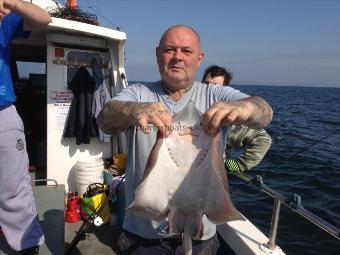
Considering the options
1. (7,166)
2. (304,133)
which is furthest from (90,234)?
(304,133)

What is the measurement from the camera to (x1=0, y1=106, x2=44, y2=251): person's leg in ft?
9.15

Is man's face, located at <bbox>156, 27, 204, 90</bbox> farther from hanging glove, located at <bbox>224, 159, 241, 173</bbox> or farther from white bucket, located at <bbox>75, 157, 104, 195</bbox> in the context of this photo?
white bucket, located at <bbox>75, 157, 104, 195</bbox>

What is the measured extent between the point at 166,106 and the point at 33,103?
7.59 m

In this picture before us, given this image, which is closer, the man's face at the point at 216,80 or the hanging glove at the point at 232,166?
the hanging glove at the point at 232,166

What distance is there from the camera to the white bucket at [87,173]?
5.55m

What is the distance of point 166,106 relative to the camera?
86.7 inches

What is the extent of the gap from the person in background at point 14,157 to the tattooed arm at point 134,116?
3.58ft

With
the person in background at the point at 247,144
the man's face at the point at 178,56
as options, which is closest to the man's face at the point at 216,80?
the person in background at the point at 247,144

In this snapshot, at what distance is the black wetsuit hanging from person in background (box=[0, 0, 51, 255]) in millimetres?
2776

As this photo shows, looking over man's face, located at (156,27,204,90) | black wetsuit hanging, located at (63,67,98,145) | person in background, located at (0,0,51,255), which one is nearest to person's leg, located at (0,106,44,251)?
person in background, located at (0,0,51,255)

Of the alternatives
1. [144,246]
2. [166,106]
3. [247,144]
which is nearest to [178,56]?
[166,106]

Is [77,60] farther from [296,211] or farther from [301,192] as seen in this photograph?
[301,192]

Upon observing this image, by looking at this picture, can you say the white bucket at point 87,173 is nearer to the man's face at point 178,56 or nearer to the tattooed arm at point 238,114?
the man's face at point 178,56

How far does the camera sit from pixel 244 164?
9.39 ft
